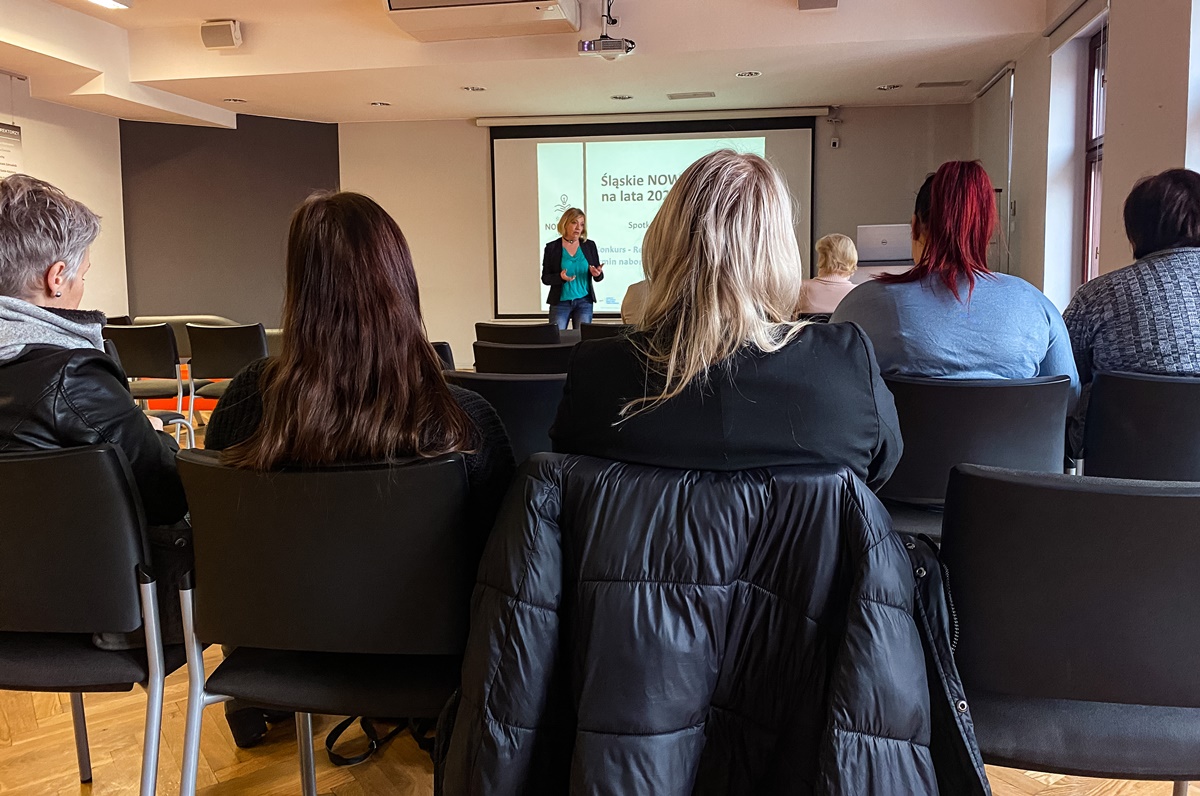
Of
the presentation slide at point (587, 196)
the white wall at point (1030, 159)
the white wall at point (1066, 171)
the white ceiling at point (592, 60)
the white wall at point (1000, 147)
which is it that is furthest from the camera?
the presentation slide at point (587, 196)

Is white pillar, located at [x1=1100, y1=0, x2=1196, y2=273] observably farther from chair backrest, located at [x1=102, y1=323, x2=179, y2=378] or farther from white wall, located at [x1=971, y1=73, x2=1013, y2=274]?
chair backrest, located at [x1=102, y1=323, x2=179, y2=378]

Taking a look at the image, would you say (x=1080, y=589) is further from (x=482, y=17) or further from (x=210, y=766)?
(x=482, y=17)

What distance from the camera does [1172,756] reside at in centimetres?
112

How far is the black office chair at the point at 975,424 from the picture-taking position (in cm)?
178

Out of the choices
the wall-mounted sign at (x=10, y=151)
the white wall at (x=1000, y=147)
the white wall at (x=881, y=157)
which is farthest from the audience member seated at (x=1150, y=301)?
the wall-mounted sign at (x=10, y=151)

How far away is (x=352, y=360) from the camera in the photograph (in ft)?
4.29

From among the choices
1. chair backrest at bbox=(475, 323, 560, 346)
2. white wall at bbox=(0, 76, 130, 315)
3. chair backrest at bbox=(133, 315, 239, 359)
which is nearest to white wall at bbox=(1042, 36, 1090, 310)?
chair backrest at bbox=(475, 323, 560, 346)

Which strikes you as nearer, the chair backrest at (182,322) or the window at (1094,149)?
the window at (1094,149)

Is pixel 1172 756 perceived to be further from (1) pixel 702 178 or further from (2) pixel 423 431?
(2) pixel 423 431

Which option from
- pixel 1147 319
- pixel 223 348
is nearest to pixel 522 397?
pixel 1147 319

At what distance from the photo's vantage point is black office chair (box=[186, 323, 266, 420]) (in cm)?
484

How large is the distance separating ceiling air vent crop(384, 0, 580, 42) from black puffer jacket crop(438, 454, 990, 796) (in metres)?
5.46

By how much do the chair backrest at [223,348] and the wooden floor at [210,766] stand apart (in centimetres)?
290

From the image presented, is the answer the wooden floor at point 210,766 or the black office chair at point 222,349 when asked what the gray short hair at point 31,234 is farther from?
the black office chair at point 222,349
